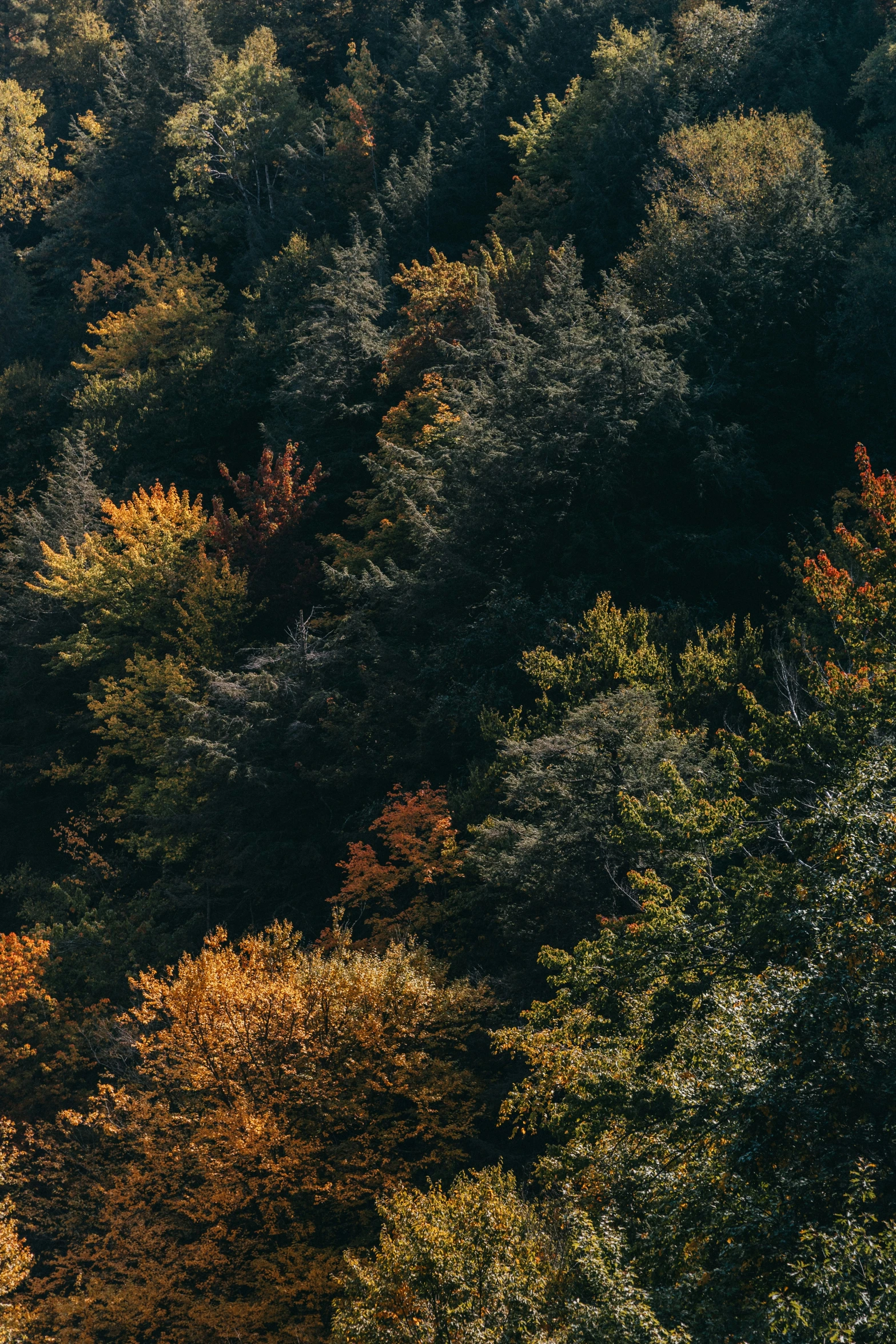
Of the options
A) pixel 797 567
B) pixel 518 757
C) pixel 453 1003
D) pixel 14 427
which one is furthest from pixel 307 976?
pixel 14 427

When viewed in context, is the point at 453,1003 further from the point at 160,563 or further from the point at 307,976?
the point at 160,563

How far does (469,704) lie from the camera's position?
28391 millimetres

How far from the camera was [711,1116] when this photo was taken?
12141 millimetres

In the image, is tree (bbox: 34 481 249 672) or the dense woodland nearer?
the dense woodland

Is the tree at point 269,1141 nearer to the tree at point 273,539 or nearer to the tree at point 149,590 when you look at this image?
the tree at point 149,590

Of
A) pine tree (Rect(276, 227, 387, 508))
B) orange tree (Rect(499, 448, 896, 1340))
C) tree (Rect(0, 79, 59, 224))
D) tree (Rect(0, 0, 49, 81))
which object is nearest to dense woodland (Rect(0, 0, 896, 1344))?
orange tree (Rect(499, 448, 896, 1340))

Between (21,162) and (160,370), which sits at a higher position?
(21,162)

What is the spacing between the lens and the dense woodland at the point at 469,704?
13562mm

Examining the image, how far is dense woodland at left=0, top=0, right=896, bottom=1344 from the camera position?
1356cm

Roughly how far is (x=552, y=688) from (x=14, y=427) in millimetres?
40756

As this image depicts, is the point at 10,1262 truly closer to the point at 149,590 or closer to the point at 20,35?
the point at 149,590

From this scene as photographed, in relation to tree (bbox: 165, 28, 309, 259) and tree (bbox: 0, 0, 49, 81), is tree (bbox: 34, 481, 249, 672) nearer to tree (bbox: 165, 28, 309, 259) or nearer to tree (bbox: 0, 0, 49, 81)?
tree (bbox: 165, 28, 309, 259)

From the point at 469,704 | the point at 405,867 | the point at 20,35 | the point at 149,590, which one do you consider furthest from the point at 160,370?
the point at 20,35

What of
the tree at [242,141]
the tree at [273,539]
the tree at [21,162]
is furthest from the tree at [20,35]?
the tree at [273,539]
